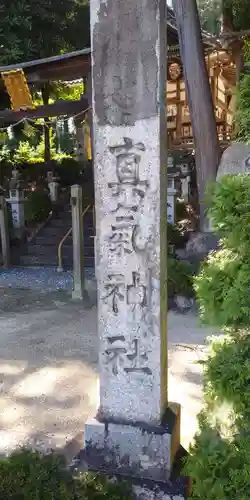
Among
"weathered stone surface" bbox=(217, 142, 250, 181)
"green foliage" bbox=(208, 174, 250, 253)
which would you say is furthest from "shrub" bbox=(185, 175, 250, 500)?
"weathered stone surface" bbox=(217, 142, 250, 181)

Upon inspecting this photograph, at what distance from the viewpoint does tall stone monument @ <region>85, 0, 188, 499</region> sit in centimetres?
242

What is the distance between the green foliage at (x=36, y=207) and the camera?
38.1ft

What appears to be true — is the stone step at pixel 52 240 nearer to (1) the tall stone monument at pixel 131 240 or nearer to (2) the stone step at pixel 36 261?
(2) the stone step at pixel 36 261

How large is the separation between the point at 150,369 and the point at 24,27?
11.0m

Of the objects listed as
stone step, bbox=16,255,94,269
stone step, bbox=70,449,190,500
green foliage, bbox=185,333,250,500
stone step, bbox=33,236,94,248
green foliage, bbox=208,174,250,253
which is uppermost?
green foliage, bbox=208,174,250,253

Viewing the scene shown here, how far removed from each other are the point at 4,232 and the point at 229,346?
8.85 metres

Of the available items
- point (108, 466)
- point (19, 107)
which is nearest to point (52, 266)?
point (19, 107)

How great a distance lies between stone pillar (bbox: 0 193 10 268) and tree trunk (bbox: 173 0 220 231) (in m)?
4.49

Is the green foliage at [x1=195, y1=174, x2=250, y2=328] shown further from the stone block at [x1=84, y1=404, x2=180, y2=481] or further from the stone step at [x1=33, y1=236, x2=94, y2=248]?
the stone step at [x1=33, y1=236, x2=94, y2=248]

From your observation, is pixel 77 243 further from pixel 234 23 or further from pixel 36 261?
pixel 234 23

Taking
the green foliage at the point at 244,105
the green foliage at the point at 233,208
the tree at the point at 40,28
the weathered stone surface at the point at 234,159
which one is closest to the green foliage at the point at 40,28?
the tree at the point at 40,28

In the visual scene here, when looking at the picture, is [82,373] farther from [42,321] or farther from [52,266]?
[52,266]

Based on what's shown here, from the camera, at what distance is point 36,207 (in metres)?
Result: 11.7

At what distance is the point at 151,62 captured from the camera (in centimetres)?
240
